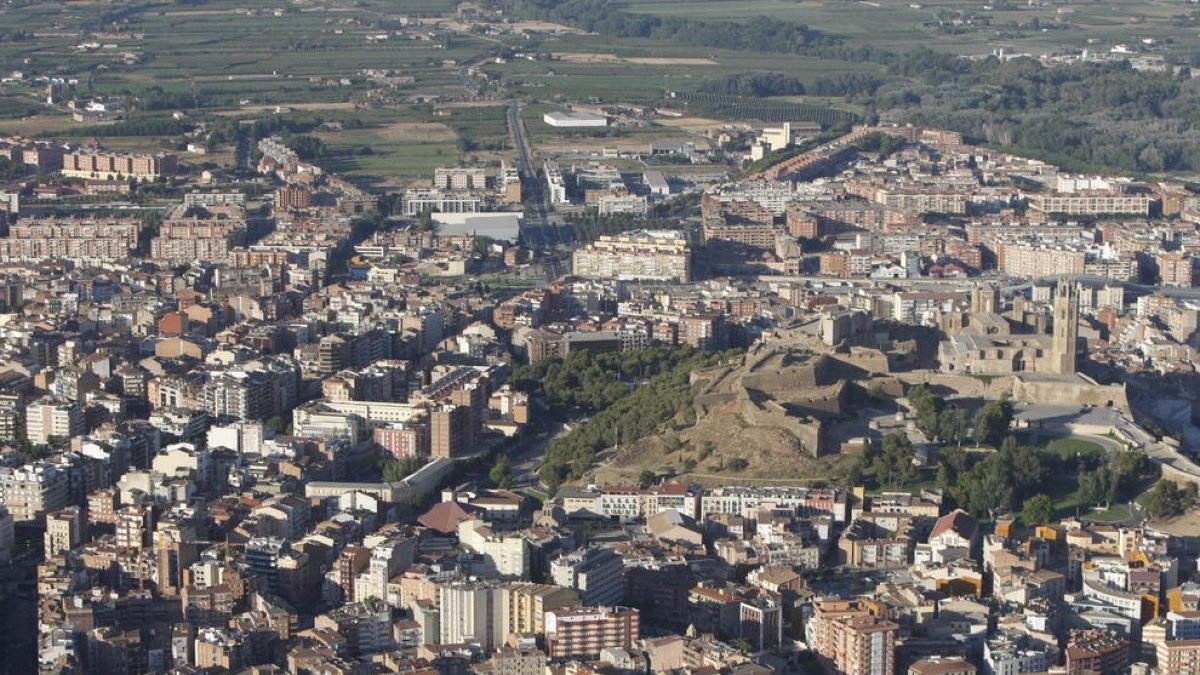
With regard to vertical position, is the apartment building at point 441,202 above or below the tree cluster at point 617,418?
below

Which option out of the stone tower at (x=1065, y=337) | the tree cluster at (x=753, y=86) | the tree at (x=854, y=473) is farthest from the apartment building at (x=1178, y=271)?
the tree cluster at (x=753, y=86)

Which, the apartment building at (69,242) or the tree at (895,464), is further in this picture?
the apartment building at (69,242)

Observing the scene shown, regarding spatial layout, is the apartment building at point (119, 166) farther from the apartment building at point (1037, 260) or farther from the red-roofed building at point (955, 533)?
the red-roofed building at point (955, 533)

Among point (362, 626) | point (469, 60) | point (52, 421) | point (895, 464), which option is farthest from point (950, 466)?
point (469, 60)

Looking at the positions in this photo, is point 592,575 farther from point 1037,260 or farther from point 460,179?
point 460,179

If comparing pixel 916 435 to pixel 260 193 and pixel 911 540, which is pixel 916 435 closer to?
pixel 911 540

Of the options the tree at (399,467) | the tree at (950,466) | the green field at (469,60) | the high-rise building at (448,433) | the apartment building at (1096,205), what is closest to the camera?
the tree at (950,466)

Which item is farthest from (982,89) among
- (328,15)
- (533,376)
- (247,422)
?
(247,422)

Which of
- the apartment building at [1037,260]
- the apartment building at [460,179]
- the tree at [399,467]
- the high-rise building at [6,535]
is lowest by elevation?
the apartment building at [460,179]
